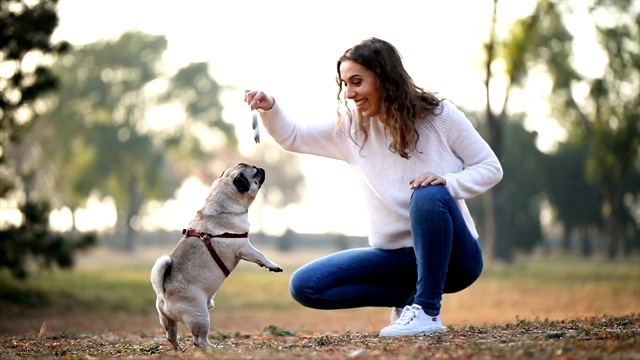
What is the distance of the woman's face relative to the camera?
6262 mm

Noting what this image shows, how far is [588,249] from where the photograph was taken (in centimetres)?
5519

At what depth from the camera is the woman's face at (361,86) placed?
20.5 ft

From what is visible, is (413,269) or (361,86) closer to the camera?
(361,86)

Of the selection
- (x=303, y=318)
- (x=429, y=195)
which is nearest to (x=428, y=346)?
(x=429, y=195)

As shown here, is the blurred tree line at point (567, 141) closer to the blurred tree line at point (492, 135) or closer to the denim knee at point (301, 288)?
the blurred tree line at point (492, 135)

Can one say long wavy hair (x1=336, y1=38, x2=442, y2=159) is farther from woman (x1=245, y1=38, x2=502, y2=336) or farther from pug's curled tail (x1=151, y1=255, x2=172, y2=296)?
pug's curled tail (x1=151, y1=255, x2=172, y2=296)

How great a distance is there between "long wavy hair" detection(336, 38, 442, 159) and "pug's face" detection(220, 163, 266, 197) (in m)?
0.97

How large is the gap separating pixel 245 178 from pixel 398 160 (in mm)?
1082

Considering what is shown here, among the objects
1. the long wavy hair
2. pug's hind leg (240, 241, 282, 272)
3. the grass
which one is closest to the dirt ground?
the grass

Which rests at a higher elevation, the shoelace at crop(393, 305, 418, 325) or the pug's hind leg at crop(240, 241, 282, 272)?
the pug's hind leg at crop(240, 241, 282, 272)

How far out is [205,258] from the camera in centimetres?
595

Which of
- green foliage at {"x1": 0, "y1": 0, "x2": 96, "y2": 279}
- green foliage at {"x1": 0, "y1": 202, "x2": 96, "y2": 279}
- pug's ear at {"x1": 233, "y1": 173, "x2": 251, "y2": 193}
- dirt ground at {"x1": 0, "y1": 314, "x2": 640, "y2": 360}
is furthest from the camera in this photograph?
green foliage at {"x1": 0, "y1": 202, "x2": 96, "y2": 279}

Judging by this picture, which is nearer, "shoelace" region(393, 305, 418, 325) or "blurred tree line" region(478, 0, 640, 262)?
"shoelace" region(393, 305, 418, 325)

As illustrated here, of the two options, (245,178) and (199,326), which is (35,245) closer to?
(245,178)
